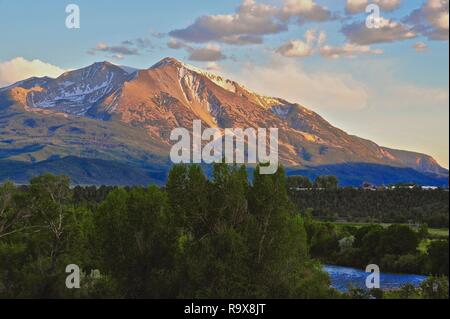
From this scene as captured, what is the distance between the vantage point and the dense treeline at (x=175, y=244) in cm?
3447

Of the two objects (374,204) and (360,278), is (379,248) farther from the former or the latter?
(374,204)

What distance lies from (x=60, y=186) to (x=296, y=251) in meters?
14.7

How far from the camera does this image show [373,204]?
12138cm

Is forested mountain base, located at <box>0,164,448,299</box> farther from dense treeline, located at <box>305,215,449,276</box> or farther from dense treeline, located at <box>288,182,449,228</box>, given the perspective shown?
dense treeline, located at <box>288,182,449,228</box>

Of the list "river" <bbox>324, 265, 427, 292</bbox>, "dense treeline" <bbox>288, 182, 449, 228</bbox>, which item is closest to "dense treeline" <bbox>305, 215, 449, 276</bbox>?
"river" <bbox>324, 265, 427, 292</bbox>

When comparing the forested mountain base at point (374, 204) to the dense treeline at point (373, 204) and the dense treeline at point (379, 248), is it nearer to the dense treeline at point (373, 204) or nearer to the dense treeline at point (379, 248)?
the dense treeline at point (373, 204)

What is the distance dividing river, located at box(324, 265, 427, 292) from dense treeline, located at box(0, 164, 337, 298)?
16.6 m

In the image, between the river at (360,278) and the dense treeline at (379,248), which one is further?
the dense treeline at (379,248)

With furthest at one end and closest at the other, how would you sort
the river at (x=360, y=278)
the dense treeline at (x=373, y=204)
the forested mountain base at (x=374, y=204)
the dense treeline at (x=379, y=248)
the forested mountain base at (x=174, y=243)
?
1. the dense treeline at (x=373, y=204)
2. the forested mountain base at (x=374, y=204)
3. the dense treeline at (x=379, y=248)
4. the river at (x=360, y=278)
5. the forested mountain base at (x=174, y=243)

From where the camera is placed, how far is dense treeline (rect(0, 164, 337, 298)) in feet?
113

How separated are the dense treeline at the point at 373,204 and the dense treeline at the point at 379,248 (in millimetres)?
21165

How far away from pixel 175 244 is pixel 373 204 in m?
88.5

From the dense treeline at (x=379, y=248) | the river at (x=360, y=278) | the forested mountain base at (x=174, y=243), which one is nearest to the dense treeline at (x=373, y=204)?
the dense treeline at (x=379, y=248)

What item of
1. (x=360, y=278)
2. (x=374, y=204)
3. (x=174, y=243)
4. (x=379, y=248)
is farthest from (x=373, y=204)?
(x=174, y=243)
